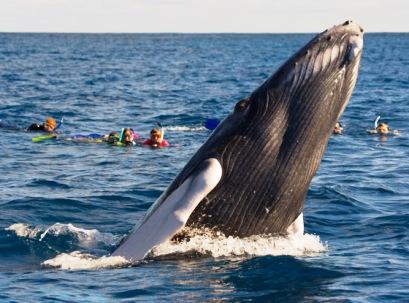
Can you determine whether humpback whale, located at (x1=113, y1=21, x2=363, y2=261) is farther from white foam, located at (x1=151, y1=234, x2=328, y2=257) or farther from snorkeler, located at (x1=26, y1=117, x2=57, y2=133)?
snorkeler, located at (x1=26, y1=117, x2=57, y2=133)

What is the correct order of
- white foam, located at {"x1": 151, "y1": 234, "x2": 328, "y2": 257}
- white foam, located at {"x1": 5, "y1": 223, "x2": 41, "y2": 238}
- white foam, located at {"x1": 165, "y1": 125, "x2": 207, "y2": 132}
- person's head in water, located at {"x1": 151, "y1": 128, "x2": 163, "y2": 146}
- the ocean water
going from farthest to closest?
Answer: white foam, located at {"x1": 165, "y1": 125, "x2": 207, "y2": 132}
person's head in water, located at {"x1": 151, "y1": 128, "x2": 163, "y2": 146}
white foam, located at {"x1": 5, "y1": 223, "x2": 41, "y2": 238}
white foam, located at {"x1": 151, "y1": 234, "x2": 328, "y2": 257}
the ocean water

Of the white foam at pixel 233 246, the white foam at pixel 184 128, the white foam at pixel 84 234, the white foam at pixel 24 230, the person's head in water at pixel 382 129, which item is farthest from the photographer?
the white foam at pixel 184 128

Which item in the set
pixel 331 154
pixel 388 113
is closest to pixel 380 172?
pixel 331 154

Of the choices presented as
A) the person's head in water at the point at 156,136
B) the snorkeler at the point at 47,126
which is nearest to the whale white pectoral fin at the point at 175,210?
the person's head in water at the point at 156,136

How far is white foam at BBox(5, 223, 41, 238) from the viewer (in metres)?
13.2

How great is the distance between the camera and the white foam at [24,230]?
13.2m

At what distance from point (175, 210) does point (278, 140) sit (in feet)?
4.87

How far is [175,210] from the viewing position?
9.74m

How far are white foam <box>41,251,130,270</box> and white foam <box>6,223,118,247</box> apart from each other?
96 centimetres

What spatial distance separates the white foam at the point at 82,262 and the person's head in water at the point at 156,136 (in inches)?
541

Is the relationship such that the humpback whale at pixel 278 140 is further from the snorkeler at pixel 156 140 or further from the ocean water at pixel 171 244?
the snorkeler at pixel 156 140

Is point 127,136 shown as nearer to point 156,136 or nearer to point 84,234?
point 156,136

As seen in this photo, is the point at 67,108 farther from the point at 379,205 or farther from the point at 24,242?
the point at 24,242

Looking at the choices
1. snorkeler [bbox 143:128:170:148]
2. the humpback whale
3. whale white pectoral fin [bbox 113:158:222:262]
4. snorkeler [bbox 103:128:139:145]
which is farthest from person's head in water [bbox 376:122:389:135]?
whale white pectoral fin [bbox 113:158:222:262]
